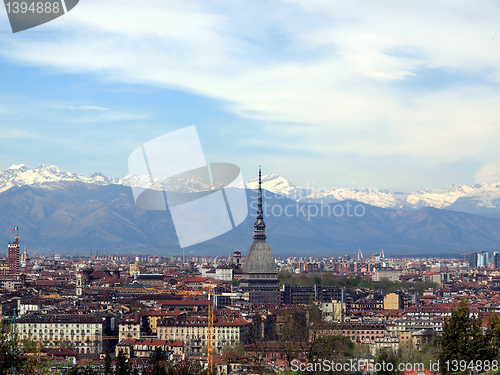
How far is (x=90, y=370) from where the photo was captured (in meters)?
37.7

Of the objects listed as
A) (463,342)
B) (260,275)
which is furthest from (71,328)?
(463,342)

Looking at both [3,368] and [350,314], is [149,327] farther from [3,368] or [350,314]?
[3,368]

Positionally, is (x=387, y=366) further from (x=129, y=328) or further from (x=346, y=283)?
(x=346, y=283)

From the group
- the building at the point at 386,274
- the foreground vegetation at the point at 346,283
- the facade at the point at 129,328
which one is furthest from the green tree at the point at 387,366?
the building at the point at 386,274

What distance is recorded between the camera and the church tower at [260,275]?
9075cm

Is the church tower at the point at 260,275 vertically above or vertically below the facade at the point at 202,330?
above

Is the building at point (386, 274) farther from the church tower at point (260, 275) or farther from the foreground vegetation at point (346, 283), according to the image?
the church tower at point (260, 275)

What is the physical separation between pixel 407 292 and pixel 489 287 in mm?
29770

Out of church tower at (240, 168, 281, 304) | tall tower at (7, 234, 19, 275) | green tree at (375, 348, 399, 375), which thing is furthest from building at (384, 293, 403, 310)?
tall tower at (7, 234, 19, 275)

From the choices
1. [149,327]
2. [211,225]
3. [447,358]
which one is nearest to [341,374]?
[447,358]

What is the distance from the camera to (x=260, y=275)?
9256 cm

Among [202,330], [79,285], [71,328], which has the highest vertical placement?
[79,285]

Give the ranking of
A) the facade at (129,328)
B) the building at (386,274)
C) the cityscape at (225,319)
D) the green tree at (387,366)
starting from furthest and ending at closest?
the building at (386,274) < the facade at (129,328) < the cityscape at (225,319) < the green tree at (387,366)

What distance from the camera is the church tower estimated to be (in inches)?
3573
